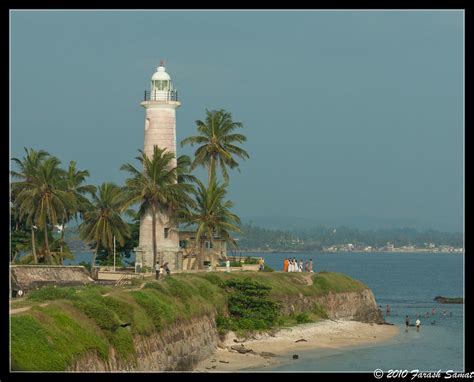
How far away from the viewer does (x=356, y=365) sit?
A: 54.0m

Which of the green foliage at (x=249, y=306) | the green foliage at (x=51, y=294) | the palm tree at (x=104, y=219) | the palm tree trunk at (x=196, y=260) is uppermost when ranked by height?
the palm tree at (x=104, y=219)

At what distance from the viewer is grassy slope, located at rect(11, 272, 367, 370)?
36281 millimetres

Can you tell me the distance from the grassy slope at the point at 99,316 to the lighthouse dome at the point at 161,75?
2156 centimetres

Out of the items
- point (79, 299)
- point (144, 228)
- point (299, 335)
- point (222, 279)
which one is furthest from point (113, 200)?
point (79, 299)

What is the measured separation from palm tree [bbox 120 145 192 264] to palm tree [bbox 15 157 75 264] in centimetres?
490

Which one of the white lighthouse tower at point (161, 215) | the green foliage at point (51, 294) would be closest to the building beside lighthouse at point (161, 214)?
the white lighthouse tower at point (161, 215)

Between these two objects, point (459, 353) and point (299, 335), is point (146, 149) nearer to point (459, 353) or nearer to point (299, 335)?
point (299, 335)

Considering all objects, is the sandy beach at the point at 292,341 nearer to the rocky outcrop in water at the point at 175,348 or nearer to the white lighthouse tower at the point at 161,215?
the rocky outcrop in water at the point at 175,348

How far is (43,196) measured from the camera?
71.7 m

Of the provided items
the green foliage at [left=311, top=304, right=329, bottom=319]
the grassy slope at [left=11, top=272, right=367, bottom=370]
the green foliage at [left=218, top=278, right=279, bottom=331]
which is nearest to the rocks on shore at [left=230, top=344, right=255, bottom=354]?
the grassy slope at [left=11, top=272, right=367, bottom=370]

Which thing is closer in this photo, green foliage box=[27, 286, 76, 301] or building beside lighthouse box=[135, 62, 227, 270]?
green foliage box=[27, 286, 76, 301]

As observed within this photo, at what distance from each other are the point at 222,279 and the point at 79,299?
21.4 metres

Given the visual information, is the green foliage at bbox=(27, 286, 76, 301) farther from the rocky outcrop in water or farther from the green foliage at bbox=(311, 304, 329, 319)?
the green foliage at bbox=(311, 304, 329, 319)

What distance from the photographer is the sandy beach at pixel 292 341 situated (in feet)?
171
